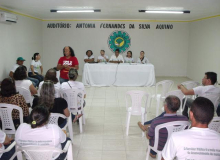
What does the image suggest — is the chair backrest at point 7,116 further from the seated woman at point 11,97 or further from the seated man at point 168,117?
the seated man at point 168,117

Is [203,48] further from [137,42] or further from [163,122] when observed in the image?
[163,122]

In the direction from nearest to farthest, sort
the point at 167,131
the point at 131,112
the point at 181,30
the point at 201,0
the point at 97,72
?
the point at 167,131 → the point at 131,112 → the point at 201,0 → the point at 97,72 → the point at 181,30

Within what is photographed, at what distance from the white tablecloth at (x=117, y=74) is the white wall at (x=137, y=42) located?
2205mm

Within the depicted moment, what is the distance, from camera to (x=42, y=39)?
9609 millimetres

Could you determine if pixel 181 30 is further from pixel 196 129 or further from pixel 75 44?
pixel 196 129

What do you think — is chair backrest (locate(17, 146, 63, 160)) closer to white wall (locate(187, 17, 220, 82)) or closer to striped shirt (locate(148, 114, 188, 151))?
striped shirt (locate(148, 114, 188, 151))

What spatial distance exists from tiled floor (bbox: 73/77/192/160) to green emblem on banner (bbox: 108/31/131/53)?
4513 millimetres

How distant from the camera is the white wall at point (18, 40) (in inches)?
232

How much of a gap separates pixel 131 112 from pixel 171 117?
53.5 inches

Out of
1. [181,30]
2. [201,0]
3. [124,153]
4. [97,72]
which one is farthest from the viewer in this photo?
[181,30]

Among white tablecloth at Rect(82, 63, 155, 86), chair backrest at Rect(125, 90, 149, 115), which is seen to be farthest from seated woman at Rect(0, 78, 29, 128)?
white tablecloth at Rect(82, 63, 155, 86)

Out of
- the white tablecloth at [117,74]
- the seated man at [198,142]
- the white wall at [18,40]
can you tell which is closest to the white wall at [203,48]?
the white tablecloth at [117,74]

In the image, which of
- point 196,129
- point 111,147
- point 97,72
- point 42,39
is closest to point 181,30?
point 97,72

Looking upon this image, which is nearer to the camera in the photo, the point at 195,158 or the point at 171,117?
the point at 195,158
